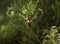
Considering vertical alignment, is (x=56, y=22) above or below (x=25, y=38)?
above

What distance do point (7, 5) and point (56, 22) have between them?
0.57 m

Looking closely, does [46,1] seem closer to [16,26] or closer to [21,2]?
[21,2]

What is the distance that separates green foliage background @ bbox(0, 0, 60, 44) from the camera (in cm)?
166

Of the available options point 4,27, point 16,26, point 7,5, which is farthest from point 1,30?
point 7,5

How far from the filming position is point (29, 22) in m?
1.66

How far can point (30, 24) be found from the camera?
1727 mm

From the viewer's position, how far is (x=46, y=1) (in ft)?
6.04

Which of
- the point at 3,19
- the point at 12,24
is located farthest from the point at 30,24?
the point at 3,19

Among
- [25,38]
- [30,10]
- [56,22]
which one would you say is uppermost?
[30,10]

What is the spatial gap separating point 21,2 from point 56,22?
398mm

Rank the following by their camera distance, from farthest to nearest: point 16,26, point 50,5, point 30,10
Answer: point 50,5 < point 16,26 < point 30,10

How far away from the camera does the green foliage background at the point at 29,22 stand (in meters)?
1.66

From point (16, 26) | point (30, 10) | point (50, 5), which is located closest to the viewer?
point (30, 10)

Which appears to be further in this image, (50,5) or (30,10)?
(50,5)
